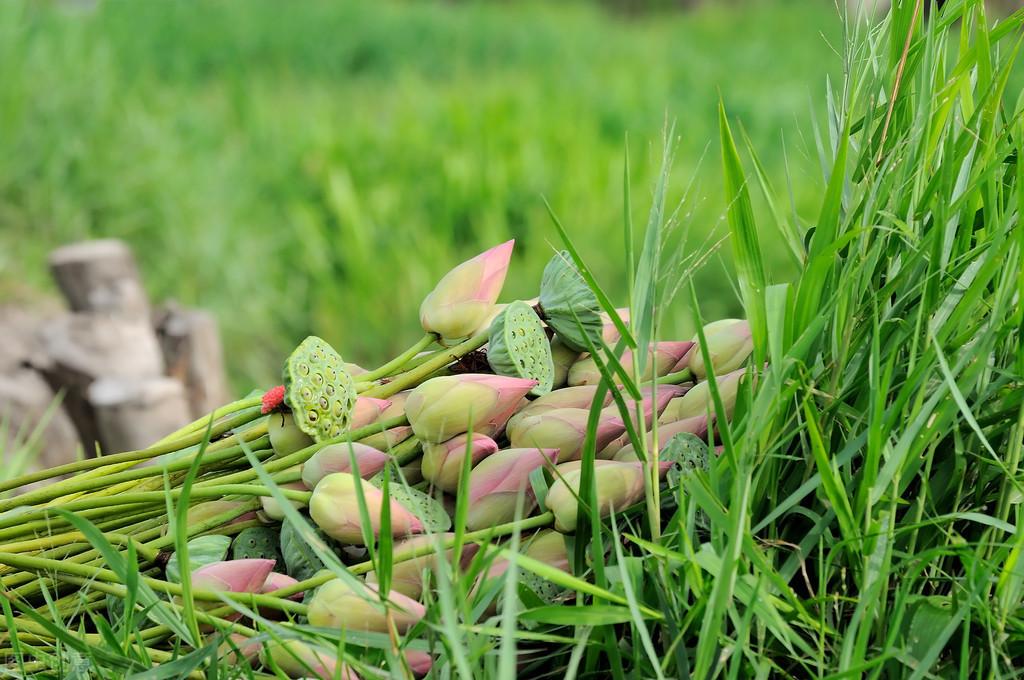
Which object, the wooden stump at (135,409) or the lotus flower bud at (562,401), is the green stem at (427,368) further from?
the wooden stump at (135,409)

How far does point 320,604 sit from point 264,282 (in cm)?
241

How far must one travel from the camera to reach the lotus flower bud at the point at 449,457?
0.48m

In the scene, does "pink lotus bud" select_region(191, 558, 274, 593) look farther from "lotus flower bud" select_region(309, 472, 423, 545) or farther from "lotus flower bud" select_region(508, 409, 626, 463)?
"lotus flower bud" select_region(508, 409, 626, 463)

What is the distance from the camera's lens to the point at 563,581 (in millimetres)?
398

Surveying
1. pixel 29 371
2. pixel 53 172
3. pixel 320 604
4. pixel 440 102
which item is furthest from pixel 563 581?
pixel 440 102

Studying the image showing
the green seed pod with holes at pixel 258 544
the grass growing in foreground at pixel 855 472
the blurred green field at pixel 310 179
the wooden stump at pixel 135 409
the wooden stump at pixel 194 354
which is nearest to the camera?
the grass growing in foreground at pixel 855 472

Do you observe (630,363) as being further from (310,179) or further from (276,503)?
(310,179)

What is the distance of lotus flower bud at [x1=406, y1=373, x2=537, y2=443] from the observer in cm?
47

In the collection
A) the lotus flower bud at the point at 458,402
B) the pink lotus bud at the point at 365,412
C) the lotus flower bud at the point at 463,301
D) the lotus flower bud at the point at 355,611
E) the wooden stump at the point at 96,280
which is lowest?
the wooden stump at the point at 96,280

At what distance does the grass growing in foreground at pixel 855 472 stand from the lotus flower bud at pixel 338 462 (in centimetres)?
8

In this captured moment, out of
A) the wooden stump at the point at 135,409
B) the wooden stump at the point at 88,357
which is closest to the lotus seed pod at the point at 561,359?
the wooden stump at the point at 135,409

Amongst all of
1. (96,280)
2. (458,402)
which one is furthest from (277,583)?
(96,280)

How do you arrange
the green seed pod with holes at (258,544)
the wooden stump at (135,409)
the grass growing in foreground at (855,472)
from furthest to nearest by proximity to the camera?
1. the wooden stump at (135,409)
2. the green seed pod with holes at (258,544)
3. the grass growing in foreground at (855,472)

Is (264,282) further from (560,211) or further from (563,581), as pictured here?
(563,581)
